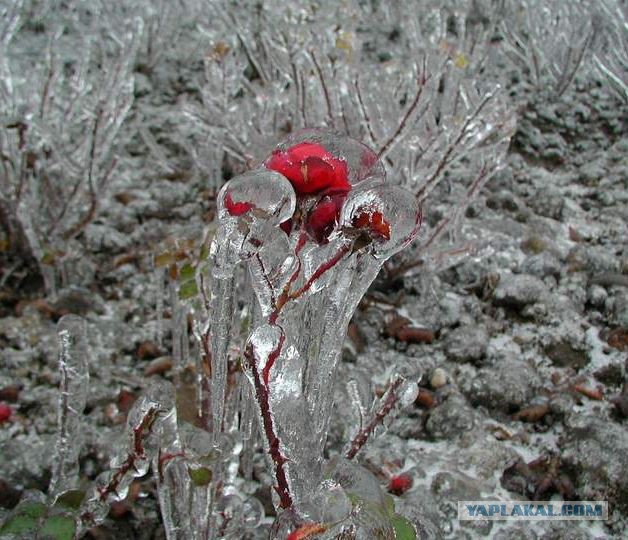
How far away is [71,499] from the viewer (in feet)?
3.95

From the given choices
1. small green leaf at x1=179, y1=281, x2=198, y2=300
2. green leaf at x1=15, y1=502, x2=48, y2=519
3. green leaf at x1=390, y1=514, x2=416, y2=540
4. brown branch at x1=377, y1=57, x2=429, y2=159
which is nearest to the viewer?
green leaf at x1=390, y1=514, x2=416, y2=540

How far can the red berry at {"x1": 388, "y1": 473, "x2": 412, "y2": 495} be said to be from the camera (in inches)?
62.2

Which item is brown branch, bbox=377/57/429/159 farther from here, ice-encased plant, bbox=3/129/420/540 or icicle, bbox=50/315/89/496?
icicle, bbox=50/315/89/496

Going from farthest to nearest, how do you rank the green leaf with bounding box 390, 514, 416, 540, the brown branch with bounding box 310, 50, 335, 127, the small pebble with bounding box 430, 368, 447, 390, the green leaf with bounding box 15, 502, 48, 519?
the brown branch with bounding box 310, 50, 335, 127, the small pebble with bounding box 430, 368, 447, 390, the green leaf with bounding box 15, 502, 48, 519, the green leaf with bounding box 390, 514, 416, 540

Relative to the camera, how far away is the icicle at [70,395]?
1.22 m

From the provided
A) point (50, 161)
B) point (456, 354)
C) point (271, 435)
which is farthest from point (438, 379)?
point (50, 161)

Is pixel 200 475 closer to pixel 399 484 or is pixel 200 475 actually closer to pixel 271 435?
pixel 271 435

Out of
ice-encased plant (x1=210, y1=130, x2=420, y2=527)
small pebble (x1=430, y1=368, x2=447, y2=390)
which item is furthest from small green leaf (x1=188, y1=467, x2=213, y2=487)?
small pebble (x1=430, y1=368, x2=447, y2=390)

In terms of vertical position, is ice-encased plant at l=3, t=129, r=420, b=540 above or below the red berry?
above

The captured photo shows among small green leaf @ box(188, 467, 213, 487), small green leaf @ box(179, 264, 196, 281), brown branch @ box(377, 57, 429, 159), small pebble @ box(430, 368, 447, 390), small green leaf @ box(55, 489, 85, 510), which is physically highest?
brown branch @ box(377, 57, 429, 159)

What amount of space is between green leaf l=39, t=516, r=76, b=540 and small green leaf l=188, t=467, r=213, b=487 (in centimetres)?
26

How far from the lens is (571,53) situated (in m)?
4.22

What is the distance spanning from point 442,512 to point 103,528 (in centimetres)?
80

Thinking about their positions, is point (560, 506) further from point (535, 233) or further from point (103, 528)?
point (535, 233)
